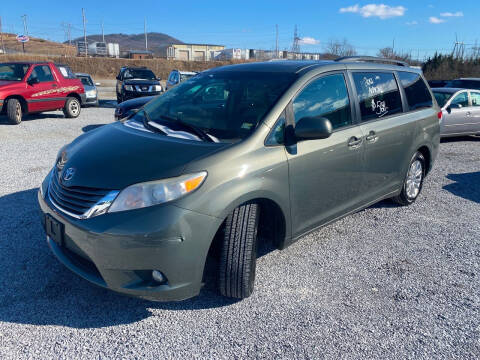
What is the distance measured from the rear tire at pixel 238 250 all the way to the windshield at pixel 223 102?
0.57 meters

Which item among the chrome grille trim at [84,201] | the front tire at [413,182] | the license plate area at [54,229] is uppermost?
the chrome grille trim at [84,201]

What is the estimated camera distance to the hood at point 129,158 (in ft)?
8.41

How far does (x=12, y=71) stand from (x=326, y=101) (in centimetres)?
1072

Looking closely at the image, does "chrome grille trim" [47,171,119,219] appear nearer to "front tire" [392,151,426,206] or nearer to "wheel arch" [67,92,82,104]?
"front tire" [392,151,426,206]

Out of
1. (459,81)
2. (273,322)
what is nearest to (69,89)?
(273,322)

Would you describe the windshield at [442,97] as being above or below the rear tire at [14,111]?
above

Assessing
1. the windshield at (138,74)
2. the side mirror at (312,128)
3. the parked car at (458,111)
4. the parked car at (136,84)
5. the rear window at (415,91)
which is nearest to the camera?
the side mirror at (312,128)

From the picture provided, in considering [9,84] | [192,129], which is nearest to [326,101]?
[192,129]

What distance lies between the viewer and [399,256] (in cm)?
382

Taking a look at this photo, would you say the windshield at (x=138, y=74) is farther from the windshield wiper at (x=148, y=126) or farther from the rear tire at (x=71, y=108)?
the windshield wiper at (x=148, y=126)

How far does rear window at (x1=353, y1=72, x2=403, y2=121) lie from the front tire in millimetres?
837

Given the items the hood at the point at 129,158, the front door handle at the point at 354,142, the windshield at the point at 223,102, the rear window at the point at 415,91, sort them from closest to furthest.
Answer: the hood at the point at 129,158 < the windshield at the point at 223,102 < the front door handle at the point at 354,142 < the rear window at the point at 415,91

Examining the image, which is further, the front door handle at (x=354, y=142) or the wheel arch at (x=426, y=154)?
the wheel arch at (x=426, y=154)

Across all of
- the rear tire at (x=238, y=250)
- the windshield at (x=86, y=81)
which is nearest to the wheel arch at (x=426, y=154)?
the rear tire at (x=238, y=250)
